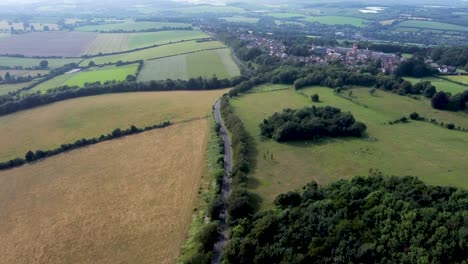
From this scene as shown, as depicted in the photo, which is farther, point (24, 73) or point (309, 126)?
point (24, 73)

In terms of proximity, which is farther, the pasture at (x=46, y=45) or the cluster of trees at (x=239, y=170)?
the pasture at (x=46, y=45)

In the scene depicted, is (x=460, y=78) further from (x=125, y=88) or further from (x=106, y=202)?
(x=106, y=202)

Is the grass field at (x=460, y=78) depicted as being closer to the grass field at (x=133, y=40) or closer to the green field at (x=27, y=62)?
the grass field at (x=133, y=40)

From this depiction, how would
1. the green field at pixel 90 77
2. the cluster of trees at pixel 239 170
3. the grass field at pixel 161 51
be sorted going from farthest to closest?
the grass field at pixel 161 51 < the green field at pixel 90 77 < the cluster of trees at pixel 239 170

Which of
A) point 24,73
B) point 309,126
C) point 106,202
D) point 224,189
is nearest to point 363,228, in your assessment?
point 224,189

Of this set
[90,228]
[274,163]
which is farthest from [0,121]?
[274,163]

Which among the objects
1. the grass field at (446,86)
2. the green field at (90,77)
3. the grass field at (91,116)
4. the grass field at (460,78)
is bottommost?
the grass field at (91,116)

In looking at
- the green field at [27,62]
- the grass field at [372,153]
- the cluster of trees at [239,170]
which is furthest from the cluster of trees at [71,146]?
the green field at [27,62]
